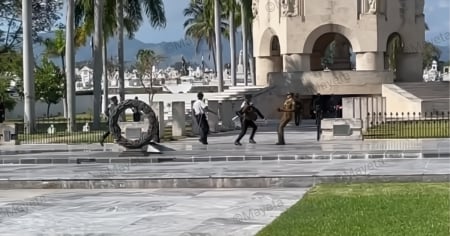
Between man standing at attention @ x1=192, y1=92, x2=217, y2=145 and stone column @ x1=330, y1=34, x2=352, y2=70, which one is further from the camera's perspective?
stone column @ x1=330, y1=34, x2=352, y2=70

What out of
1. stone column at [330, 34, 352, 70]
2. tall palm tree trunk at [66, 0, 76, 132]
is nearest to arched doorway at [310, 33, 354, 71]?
stone column at [330, 34, 352, 70]

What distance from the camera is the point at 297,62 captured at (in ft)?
173

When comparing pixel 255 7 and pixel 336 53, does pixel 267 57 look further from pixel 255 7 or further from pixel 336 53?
pixel 336 53

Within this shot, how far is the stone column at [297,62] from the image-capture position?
173ft

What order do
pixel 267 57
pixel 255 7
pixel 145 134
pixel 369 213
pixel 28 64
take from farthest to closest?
pixel 255 7 < pixel 267 57 < pixel 28 64 < pixel 145 134 < pixel 369 213

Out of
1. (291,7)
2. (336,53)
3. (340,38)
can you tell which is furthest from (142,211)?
(336,53)

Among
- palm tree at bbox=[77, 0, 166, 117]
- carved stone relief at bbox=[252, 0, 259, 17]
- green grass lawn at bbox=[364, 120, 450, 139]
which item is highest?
carved stone relief at bbox=[252, 0, 259, 17]

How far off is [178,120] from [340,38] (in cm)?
2599

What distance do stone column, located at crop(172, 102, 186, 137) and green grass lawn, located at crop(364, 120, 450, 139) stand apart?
7230 millimetres

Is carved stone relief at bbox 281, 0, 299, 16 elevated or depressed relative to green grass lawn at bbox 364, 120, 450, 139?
elevated

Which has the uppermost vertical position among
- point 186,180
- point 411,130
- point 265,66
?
point 265,66

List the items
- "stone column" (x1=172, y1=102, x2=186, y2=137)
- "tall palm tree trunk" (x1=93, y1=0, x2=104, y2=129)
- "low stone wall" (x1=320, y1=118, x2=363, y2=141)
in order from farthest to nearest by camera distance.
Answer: "tall palm tree trunk" (x1=93, y1=0, x2=104, y2=129), "stone column" (x1=172, y1=102, x2=186, y2=137), "low stone wall" (x1=320, y1=118, x2=363, y2=141)

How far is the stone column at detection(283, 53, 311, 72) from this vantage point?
2078 inches

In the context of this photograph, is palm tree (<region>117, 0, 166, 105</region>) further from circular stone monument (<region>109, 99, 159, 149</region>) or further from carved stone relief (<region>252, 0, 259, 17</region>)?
circular stone monument (<region>109, 99, 159, 149</region>)
